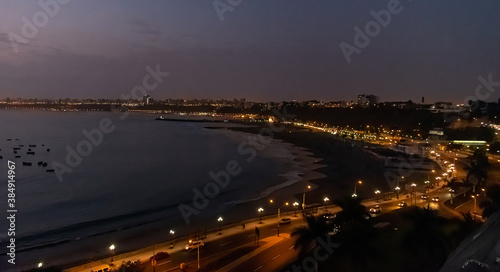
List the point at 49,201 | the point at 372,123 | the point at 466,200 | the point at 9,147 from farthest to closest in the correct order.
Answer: the point at 372,123 < the point at 9,147 < the point at 49,201 < the point at 466,200

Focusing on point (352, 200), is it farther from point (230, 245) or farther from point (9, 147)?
point (9, 147)

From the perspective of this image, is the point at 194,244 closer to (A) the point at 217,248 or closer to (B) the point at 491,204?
(A) the point at 217,248

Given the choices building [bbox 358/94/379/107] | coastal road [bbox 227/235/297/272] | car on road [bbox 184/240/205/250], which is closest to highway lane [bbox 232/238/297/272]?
coastal road [bbox 227/235/297/272]

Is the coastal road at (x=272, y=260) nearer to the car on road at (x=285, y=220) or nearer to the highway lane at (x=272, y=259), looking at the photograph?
the highway lane at (x=272, y=259)

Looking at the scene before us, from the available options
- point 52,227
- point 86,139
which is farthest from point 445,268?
point 86,139

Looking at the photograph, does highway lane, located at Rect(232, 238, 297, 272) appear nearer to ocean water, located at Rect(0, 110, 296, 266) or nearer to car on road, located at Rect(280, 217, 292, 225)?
car on road, located at Rect(280, 217, 292, 225)

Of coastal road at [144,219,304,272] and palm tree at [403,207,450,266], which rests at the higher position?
palm tree at [403,207,450,266]

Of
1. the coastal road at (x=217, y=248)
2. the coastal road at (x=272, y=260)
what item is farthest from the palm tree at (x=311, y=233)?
the coastal road at (x=217, y=248)

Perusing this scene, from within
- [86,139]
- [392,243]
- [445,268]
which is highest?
[445,268]

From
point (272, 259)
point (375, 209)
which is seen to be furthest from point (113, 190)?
point (272, 259)

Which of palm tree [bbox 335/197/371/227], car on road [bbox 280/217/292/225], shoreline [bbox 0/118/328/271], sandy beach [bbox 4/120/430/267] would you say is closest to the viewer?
palm tree [bbox 335/197/371/227]

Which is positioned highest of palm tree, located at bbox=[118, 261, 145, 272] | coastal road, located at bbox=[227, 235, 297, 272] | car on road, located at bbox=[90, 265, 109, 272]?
coastal road, located at bbox=[227, 235, 297, 272]
